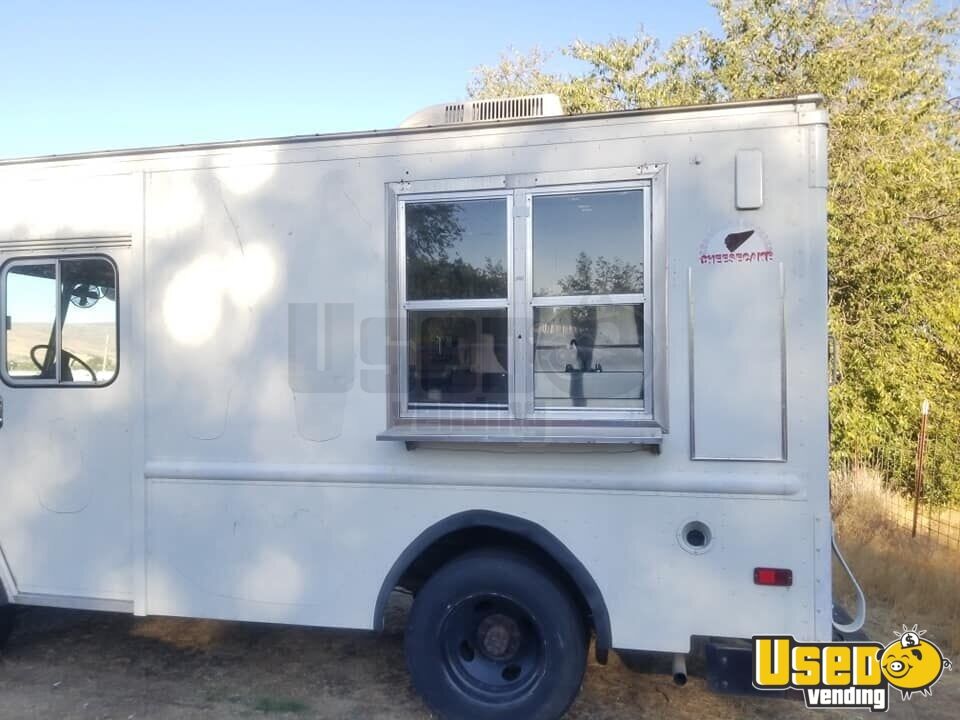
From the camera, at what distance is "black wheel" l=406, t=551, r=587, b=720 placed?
348cm

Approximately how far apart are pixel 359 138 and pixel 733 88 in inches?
282

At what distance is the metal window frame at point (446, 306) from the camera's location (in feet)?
11.7

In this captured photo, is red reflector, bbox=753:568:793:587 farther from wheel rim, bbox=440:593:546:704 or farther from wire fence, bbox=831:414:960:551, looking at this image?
wire fence, bbox=831:414:960:551

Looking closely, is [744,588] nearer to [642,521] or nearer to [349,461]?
[642,521]

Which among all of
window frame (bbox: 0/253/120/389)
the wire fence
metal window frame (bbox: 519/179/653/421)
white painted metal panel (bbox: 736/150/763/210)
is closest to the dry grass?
the wire fence

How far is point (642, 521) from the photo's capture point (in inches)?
135

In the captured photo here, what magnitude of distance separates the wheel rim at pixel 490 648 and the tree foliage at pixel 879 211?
20.3 ft

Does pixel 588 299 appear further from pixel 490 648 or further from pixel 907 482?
pixel 907 482

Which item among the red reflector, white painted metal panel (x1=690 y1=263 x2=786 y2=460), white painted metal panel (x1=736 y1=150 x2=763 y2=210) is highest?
white painted metal panel (x1=736 y1=150 x2=763 y2=210)

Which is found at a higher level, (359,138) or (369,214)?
(359,138)

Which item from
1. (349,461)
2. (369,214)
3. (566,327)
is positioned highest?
(369,214)

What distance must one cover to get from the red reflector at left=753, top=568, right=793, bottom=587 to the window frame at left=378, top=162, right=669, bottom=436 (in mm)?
721

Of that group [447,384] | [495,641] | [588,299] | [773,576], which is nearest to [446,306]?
[447,384]

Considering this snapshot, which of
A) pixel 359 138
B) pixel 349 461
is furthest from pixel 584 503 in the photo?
pixel 359 138
